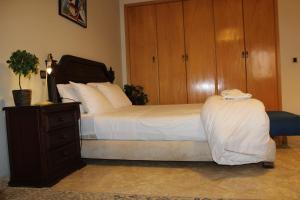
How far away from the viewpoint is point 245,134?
212 centimetres

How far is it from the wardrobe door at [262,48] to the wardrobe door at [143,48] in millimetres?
1732

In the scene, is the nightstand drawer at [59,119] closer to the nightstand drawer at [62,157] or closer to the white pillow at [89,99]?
the nightstand drawer at [62,157]

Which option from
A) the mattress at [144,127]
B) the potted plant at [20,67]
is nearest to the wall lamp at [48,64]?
the potted plant at [20,67]

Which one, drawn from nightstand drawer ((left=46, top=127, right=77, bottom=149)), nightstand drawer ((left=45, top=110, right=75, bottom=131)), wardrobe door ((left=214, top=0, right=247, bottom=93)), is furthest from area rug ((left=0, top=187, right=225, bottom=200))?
wardrobe door ((left=214, top=0, right=247, bottom=93))

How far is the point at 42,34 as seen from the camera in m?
2.75

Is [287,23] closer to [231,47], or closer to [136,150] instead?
[231,47]

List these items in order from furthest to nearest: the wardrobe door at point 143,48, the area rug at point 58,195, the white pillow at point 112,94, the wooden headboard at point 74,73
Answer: the wardrobe door at point 143,48
the white pillow at point 112,94
the wooden headboard at point 74,73
the area rug at point 58,195

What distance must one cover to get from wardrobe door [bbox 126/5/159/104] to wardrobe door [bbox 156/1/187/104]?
118 mm

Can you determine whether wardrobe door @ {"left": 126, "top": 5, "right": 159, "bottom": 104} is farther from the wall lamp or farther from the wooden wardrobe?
the wall lamp

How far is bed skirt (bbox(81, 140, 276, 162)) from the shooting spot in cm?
236

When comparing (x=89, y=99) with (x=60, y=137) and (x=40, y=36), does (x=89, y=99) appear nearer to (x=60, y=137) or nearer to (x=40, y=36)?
(x=60, y=137)

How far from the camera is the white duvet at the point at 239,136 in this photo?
6.88 ft

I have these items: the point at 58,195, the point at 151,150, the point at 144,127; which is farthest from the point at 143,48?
the point at 58,195

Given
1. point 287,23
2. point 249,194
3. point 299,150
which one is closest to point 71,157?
point 249,194
